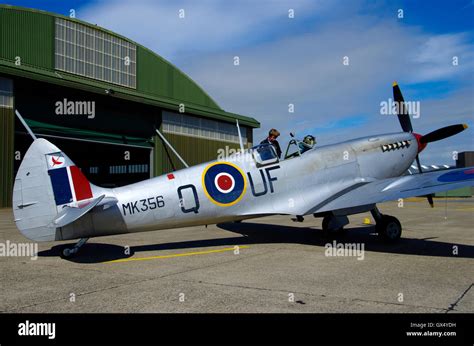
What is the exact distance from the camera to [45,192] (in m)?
7.59

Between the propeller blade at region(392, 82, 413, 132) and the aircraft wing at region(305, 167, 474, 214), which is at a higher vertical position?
the propeller blade at region(392, 82, 413, 132)

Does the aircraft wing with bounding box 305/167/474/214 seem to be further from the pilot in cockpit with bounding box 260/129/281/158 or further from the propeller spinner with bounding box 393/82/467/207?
the propeller spinner with bounding box 393/82/467/207

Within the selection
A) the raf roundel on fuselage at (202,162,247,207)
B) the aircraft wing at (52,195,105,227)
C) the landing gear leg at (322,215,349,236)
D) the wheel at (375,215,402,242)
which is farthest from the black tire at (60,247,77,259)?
the wheel at (375,215,402,242)

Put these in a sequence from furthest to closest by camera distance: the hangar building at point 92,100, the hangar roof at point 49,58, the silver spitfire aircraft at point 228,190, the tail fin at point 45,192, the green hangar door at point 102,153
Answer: the green hangar door at point 102,153 → the hangar roof at point 49,58 → the hangar building at point 92,100 → the silver spitfire aircraft at point 228,190 → the tail fin at point 45,192

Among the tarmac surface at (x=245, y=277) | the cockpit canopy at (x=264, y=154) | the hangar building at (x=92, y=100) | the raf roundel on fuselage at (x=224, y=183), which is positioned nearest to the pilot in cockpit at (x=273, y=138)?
the cockpit canopy at (x=264, y=154)

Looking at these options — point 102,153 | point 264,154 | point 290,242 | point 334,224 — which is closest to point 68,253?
point 264,154

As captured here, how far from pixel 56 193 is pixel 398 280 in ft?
20.1

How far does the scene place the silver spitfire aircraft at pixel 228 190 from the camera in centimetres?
758

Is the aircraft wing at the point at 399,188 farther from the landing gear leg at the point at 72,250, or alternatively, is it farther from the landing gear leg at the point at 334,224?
the landing gear leg at the point at 72,250

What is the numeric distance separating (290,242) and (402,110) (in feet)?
18.0

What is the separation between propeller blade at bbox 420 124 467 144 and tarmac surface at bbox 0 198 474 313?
2947mm

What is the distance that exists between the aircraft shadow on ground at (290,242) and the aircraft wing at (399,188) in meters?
1.16

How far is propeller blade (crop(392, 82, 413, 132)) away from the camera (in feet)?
40.0
